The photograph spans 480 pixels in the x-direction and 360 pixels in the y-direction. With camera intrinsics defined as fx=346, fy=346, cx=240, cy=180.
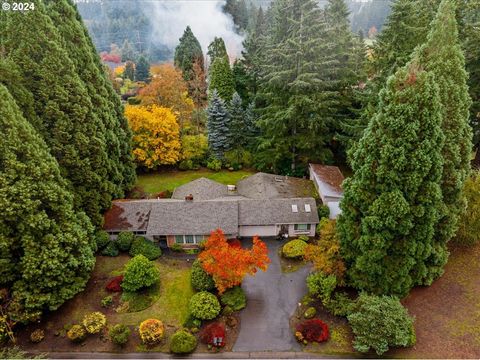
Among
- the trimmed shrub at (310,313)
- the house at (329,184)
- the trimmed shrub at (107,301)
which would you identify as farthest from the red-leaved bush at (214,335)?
the house at (329,184)

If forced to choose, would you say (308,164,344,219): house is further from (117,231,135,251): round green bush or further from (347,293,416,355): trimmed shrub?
(117,231,135,251): round green bush

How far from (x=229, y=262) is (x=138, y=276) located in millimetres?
6654

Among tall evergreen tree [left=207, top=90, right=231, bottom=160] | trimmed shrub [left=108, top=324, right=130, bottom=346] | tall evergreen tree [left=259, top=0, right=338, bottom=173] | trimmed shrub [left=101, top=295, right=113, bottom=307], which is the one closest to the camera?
trimmed shrub [left=108, top=324, right=130, bottom=346]

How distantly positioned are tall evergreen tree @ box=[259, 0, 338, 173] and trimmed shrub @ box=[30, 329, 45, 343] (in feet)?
82.8

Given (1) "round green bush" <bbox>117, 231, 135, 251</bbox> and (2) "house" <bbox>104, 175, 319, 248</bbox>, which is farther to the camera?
(2) "house" <bbox>104, 175, 319, 248</bbox>

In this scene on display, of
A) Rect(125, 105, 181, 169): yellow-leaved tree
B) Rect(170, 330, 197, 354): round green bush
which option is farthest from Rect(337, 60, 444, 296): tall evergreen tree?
Rect(125, 105, 181, 169): yellow-leaved tree

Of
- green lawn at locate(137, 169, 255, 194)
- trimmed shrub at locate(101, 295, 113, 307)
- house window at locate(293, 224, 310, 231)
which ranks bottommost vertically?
trimmed shrub at locate(101, 295, 113, 307)

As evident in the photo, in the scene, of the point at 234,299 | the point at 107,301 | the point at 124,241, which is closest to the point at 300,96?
the point at 234,299

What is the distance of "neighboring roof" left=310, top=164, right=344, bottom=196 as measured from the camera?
104 ft

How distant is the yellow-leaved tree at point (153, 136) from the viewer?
3853cm

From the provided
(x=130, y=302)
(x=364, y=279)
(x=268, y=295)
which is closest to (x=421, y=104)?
(x=364, y=279)

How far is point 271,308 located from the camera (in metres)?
22.9

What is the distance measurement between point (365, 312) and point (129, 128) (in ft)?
92.7

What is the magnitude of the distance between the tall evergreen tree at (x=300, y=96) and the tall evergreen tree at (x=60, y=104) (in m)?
17.1
